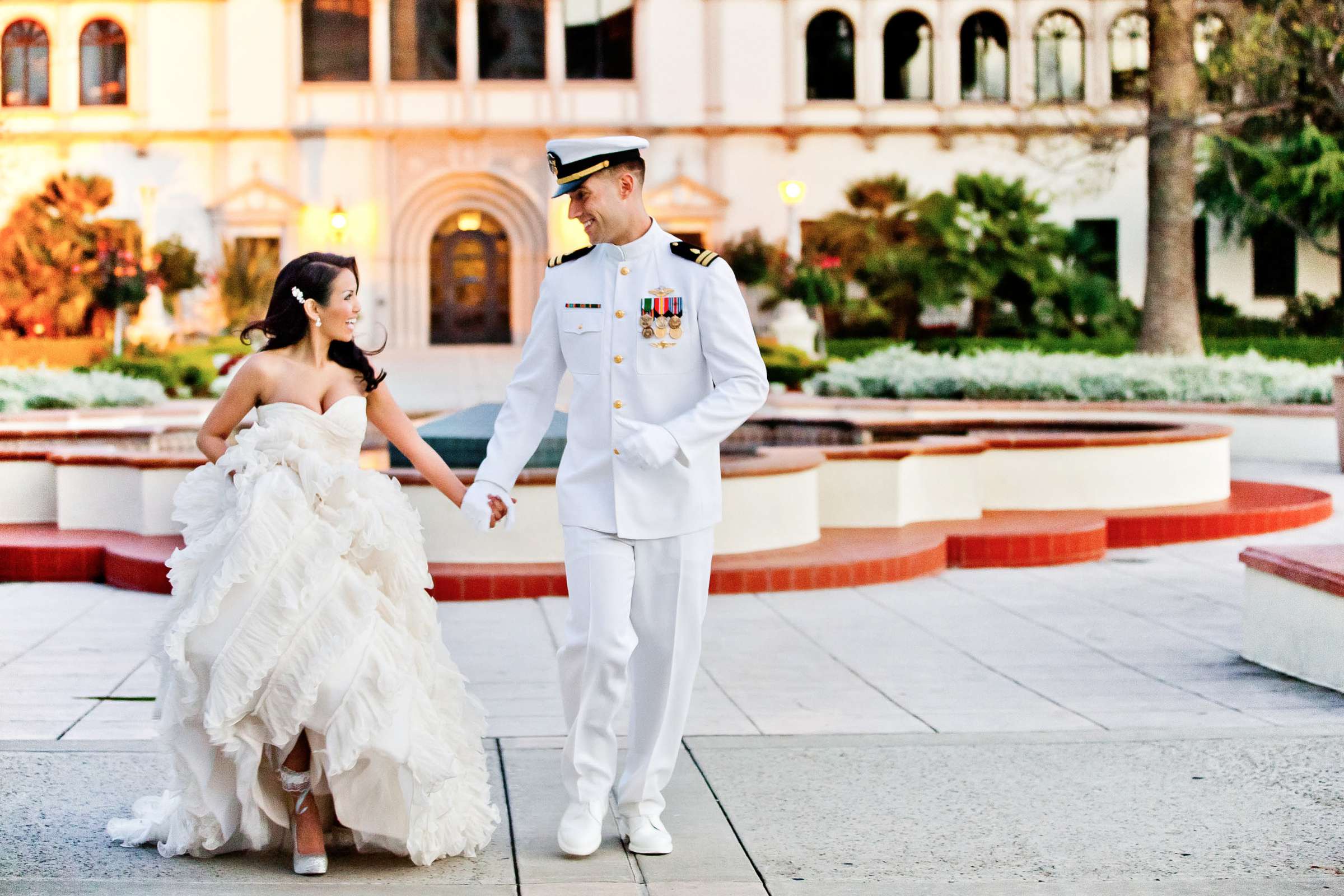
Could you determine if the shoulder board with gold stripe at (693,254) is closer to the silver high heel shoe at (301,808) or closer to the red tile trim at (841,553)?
the silver high heel shoe at (301,808)

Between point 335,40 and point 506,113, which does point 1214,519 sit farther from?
point 335,40

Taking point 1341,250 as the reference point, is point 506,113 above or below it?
above

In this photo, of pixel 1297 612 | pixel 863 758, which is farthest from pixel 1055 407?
pixel 863 758

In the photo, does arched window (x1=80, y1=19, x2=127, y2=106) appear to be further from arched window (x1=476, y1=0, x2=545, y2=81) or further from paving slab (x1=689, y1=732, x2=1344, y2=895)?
paving slab (x1=689, y1=732, x2=1344, y2=895)

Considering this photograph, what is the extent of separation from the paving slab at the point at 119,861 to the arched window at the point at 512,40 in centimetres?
3274

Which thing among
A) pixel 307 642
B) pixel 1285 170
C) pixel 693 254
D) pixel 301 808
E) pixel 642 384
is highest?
pixel 1285 170

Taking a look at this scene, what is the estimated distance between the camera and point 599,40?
121ft

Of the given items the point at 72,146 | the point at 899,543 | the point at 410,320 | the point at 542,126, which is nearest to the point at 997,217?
the point at 542,126

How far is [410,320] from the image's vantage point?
36594mm

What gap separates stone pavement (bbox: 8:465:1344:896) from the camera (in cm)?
446

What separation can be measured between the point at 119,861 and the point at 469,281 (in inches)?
1314

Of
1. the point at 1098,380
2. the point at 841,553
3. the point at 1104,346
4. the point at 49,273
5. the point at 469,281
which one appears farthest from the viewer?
the point at 469,281

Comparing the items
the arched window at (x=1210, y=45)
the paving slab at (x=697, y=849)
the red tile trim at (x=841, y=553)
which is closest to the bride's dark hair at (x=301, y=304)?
the paving slab at (x=697, y=849)

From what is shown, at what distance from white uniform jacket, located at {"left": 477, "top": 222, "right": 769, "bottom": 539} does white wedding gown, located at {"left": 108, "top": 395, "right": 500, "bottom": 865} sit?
1.35 ft
